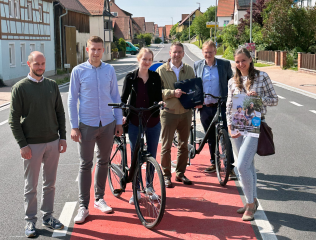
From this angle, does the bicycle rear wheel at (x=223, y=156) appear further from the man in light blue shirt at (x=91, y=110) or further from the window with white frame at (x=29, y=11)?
the window with white frame at (x=29, y=11)

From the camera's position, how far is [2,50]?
25.6m

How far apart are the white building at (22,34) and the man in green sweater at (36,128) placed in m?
22.2

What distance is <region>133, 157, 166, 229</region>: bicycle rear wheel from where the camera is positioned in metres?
4.66

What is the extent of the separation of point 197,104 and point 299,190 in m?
1.82

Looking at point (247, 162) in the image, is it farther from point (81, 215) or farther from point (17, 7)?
point (17, 7)

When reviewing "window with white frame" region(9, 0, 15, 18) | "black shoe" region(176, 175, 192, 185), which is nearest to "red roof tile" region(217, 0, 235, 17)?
"window with white frame" region(9, 0, 15, 18)

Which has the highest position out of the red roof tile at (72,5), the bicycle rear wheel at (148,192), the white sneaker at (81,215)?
the red roof tile at (72,5)

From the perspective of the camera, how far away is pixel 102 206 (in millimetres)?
5285

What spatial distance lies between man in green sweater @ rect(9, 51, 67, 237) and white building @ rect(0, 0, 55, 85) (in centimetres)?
2215

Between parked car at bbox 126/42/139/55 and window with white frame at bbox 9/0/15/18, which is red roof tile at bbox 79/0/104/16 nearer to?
parked car at bbox 126/42/139/55

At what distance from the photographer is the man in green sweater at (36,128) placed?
14.7ft

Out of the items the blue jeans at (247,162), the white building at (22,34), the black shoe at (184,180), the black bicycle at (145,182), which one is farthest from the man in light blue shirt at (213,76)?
the white building at (22,34)

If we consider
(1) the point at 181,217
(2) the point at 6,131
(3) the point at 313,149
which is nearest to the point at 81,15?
(2) the point at 6,131

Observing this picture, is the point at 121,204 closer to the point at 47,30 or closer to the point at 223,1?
the point at 47,30
